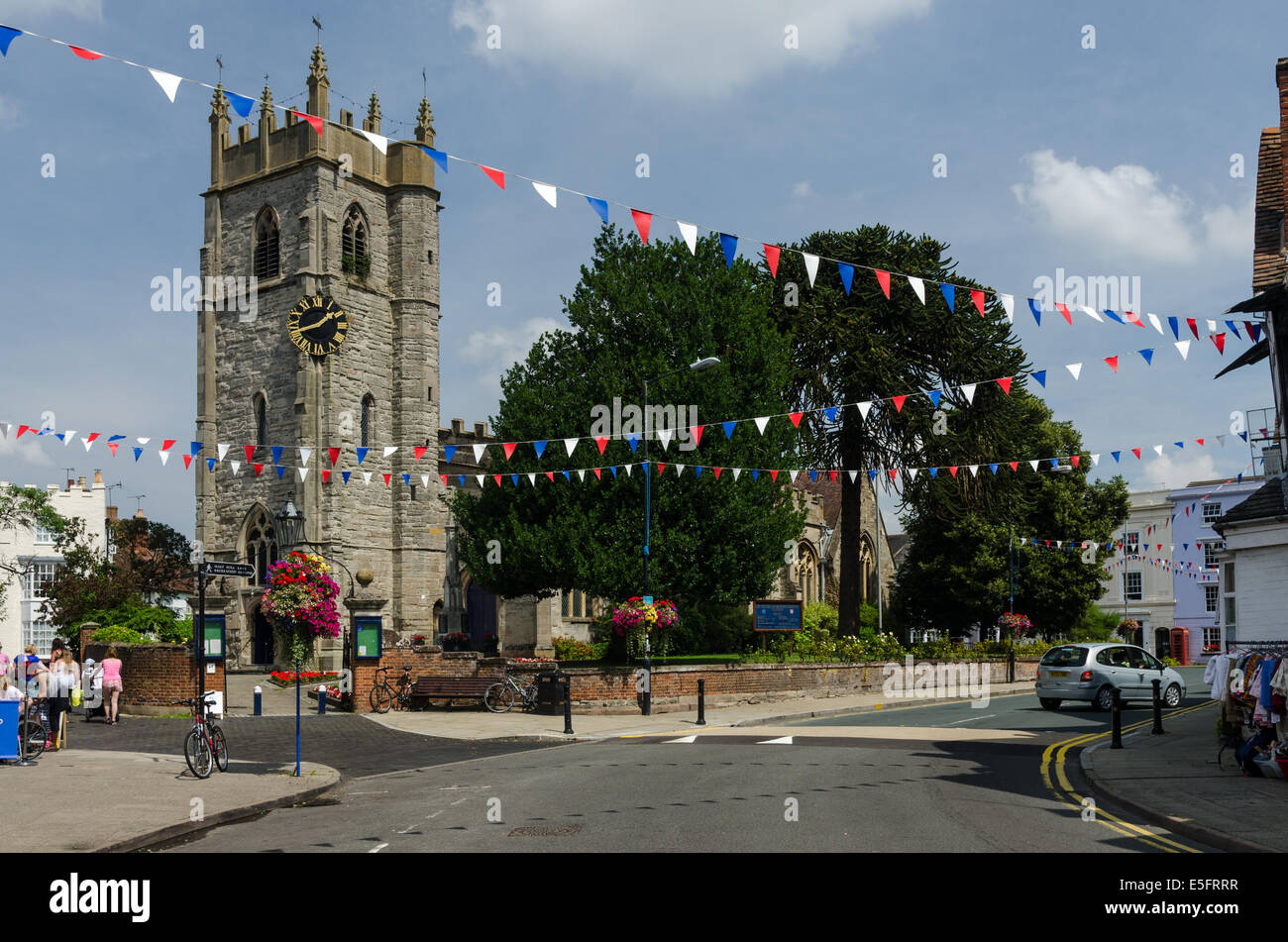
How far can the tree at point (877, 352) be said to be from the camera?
36.8 m

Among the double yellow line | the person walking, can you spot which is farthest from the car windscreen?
the person walking

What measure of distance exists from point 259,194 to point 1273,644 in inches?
1696

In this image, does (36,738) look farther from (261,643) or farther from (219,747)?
(261,643)

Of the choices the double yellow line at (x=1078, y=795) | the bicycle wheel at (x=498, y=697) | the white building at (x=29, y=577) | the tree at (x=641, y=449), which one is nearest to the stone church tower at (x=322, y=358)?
the tree at (x=641, y=449)

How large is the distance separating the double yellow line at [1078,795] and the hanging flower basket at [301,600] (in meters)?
10.4

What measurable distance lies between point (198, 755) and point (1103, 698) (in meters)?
19.8

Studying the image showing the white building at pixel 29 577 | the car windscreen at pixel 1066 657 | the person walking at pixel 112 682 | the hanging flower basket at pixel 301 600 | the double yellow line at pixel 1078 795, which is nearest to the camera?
the double yellow line at pixel 1078 795

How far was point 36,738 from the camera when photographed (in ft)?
57.3

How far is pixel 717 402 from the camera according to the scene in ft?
104

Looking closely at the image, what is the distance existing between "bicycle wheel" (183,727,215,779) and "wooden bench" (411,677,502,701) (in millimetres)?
12217

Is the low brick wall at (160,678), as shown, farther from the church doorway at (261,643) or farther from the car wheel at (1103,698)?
the car wheel at (1103,698)

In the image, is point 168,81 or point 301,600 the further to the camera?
point 301,600

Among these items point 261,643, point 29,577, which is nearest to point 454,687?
point 261,643

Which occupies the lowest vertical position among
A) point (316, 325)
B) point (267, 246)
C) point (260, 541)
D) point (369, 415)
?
point (260, 541)
